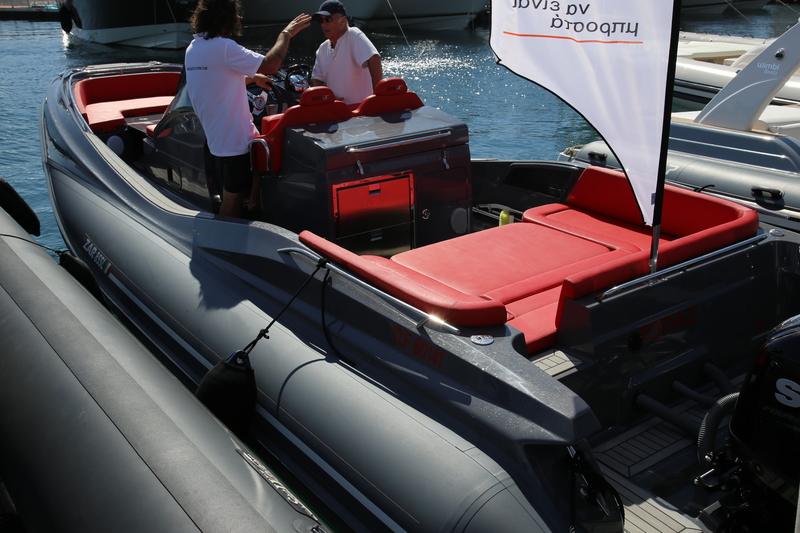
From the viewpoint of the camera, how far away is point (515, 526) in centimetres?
222

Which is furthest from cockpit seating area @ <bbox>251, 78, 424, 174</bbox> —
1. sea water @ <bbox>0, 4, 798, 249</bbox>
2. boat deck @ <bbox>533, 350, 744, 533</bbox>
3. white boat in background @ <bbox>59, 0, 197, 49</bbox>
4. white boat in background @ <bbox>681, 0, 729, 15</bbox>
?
white boat in background @ <bbox>681, 0, 729, 15</bbox>

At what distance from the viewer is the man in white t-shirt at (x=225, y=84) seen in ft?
12.5

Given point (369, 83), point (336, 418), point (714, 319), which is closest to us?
point (336, 418)

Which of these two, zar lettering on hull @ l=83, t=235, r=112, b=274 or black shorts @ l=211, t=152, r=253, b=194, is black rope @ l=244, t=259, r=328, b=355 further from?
zar lettering on hull @ l=83, t=235, r=112, b=274

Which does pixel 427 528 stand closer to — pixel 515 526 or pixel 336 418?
pixel 515 526

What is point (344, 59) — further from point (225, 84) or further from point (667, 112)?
point (667, 112)

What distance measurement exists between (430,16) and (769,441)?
2990cm

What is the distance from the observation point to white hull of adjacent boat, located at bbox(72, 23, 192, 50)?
2467 centimetres

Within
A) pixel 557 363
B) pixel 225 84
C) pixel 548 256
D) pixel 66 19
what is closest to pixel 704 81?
pixel 548 256

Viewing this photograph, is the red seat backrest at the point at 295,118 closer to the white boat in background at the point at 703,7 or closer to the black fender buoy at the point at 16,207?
the black fender buoy at the point at 16,207

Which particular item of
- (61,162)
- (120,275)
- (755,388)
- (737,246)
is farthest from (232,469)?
(61,162)

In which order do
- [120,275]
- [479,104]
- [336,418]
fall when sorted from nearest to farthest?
[336,418], [120,275], [479,104]

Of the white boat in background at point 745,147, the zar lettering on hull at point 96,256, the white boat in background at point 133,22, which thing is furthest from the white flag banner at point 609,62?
the white boat in background at point 133,22

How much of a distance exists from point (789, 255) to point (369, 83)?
2.93m
